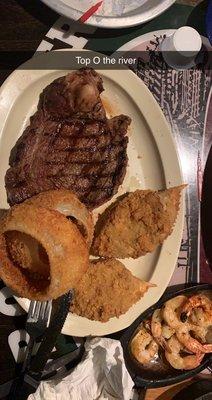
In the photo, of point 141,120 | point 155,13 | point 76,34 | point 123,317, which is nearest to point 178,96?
point 141,120

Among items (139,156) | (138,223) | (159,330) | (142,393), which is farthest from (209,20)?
(142,393)

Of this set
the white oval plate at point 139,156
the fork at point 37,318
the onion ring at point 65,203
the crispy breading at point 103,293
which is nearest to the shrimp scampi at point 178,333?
the white oval plate at point 139,156

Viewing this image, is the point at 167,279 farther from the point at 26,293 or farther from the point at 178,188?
the point at 26,293

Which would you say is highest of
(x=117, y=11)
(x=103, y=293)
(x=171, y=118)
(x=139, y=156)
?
(x=117, y=11)

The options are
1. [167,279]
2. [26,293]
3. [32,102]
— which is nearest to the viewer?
[26,293]

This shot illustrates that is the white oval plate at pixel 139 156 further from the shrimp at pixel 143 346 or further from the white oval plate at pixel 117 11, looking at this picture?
the white oval plate at pixel 117 11

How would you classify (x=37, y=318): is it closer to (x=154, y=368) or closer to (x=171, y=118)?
(x=154, y=368)

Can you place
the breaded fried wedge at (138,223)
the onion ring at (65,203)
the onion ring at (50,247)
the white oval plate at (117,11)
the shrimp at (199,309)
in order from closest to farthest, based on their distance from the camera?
1. the onion ring at (50,247)
2. the onion ring at (65,203)
3. the white oval plate at (117,11)
4. the breaded fried wedge at (138,223)
5. the shrimp at (199,309)
